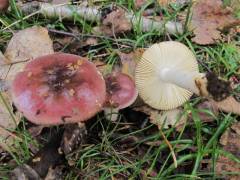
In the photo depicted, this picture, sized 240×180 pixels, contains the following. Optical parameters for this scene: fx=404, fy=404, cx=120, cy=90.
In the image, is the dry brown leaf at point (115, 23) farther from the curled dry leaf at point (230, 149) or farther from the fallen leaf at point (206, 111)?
the curled dry leaf at point (230, 149)

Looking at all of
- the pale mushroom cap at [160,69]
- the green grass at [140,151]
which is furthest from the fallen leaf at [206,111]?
the pale mushroom cap at [160,69]

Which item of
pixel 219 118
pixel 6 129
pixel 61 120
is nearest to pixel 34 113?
pixel 61 120

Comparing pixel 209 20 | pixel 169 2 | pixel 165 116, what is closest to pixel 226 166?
pixel 165 116

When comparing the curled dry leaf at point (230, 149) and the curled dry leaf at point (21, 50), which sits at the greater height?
the curled dry leaf at point (21, 50)

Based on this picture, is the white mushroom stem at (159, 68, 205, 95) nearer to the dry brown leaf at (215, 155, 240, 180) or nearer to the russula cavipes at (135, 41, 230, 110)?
the russula cavipes at (135, 41, 230, 110)

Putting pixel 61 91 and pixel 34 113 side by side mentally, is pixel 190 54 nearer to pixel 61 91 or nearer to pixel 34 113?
pixel 61 91

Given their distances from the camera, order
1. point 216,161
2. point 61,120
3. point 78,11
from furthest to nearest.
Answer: point 78,11 < point 216,161 < point 61,120
